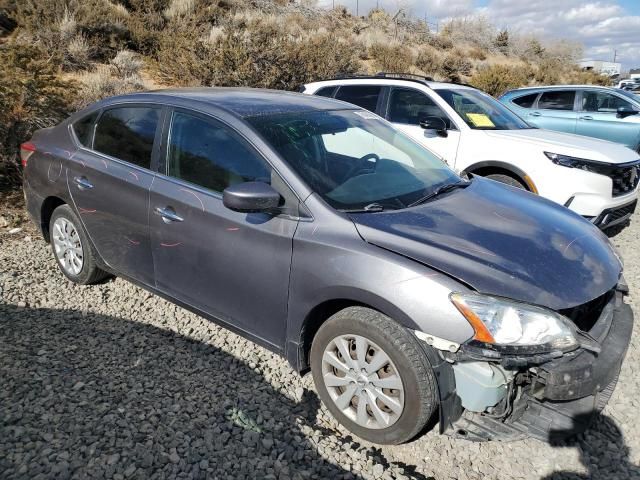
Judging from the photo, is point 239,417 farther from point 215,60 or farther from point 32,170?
point 215,60

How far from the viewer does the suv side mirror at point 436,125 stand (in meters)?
5.95

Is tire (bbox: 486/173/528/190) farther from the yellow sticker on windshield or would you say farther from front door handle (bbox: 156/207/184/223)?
front door handle (bbox: 156/207/184/223)

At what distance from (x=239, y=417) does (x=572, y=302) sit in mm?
1833

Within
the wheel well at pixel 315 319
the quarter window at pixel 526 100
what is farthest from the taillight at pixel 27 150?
the quarter window at pixel 526 100

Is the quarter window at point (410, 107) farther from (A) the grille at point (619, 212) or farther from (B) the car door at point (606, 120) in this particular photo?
(B) the car door at point (606, 120)

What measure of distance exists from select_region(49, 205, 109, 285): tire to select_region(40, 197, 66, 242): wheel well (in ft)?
0.26

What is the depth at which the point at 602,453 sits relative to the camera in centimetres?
258

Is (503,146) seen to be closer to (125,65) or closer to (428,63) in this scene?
(125,65)

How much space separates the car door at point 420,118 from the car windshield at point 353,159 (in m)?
2.38

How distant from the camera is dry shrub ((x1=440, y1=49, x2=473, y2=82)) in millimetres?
24969

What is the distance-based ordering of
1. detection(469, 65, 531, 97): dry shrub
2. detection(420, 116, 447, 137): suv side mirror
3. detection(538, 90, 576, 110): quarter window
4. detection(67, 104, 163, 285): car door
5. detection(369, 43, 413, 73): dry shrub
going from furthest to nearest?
detection(369, 43, 413, 73): dry shrub, detection(469, 65, 531, 97): dry shrub, detection(538, 90, 576, 110): quarter window, detection(420, 116, 447, 137): suv side mirror, detection(67, 104, 163, 285): car door

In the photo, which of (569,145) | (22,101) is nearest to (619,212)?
(569,145)

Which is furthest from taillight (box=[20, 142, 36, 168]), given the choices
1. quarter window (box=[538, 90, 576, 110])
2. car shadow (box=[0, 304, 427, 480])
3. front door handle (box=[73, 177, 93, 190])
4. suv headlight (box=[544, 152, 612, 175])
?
quarter window (box=[538, 90, 576, 110])

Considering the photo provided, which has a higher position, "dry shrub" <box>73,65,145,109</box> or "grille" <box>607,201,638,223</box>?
"dry shrub" <box>73,65,145,109</box>
